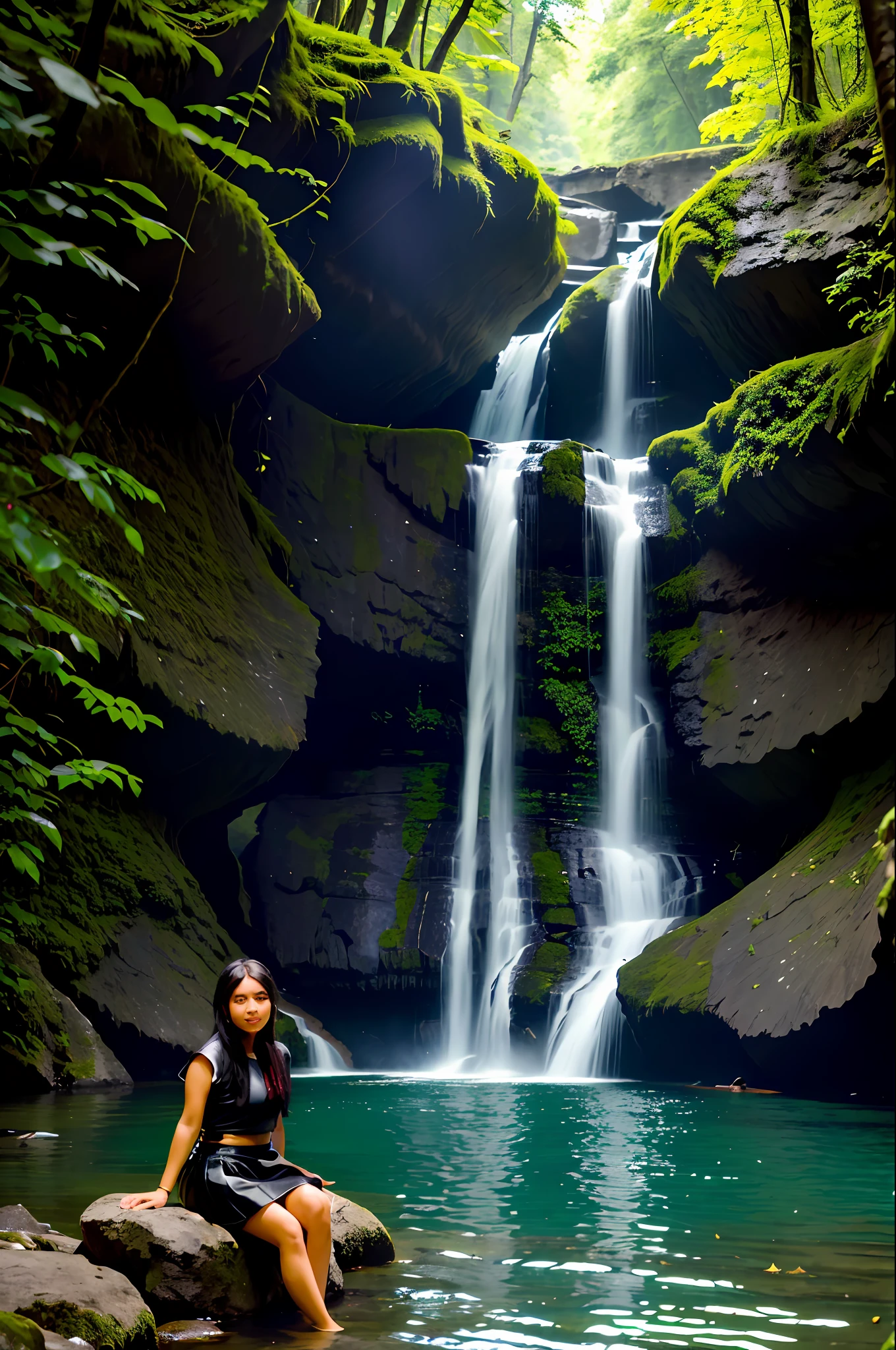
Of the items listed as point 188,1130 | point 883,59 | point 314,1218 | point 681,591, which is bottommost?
point 314,1218

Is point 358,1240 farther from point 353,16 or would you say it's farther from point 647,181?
point 647,181

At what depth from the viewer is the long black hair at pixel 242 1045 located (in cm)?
389

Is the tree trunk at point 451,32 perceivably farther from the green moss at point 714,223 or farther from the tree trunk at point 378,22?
the green moss at point 714,223

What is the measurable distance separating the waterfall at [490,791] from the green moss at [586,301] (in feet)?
11.4

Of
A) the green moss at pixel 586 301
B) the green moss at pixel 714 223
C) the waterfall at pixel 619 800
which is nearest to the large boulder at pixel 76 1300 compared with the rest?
the waterfall at pixel 619 800

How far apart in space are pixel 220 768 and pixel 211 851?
3614 millimetres

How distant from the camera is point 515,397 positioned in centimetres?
2234

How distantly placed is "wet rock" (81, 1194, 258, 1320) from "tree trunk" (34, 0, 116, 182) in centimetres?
325

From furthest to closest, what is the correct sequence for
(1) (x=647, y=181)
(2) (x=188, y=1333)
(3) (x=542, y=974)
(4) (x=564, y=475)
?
(1) (x=647, y=181), (4) (x=564, y=475), (3) (x=542, y=974), (2) (x=188, y=1333)

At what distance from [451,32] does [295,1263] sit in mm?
17247

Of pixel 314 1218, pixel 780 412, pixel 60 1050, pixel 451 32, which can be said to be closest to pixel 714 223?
pixel 780 412

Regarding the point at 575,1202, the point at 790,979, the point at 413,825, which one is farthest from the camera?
the point at 413,825

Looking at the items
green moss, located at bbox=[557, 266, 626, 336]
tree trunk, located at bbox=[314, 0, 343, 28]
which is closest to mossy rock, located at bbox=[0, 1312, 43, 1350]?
tree trunk, located at bbox=[314, 0, 343, 28]

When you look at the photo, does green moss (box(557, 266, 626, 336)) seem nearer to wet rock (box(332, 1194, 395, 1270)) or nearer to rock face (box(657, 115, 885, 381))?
rock face (box(657, 115, 885, 381))
